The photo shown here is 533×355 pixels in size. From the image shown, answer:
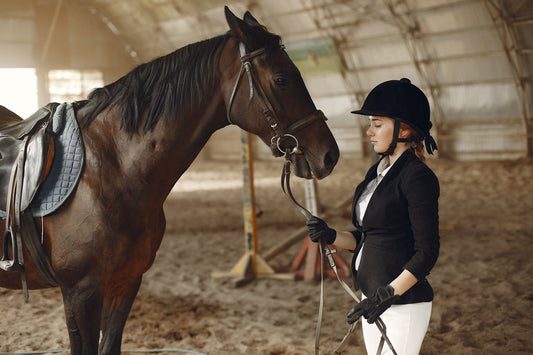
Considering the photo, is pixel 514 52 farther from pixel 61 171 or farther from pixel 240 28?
pixel 61 171

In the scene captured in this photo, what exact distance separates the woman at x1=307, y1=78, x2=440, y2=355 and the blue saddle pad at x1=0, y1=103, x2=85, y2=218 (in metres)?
0.91

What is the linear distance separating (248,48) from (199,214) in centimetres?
614

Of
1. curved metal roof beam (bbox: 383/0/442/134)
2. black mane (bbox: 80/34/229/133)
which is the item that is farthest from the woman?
curved metal roof beam (bbox: 383/0/442/134)

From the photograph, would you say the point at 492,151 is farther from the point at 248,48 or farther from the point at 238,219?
the point at 248,48

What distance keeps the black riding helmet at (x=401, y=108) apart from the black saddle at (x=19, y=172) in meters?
1.16

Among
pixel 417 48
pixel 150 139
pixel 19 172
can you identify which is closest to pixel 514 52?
pixel 417 48

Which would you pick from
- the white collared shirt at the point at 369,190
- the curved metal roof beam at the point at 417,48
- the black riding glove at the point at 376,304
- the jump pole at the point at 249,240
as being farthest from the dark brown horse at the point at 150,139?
the curved metal roof beam at the point at 417,48

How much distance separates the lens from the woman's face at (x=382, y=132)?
4.95 ft

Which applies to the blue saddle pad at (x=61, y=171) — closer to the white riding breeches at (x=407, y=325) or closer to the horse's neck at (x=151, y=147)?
the horse's neck at (x=151, y=147)

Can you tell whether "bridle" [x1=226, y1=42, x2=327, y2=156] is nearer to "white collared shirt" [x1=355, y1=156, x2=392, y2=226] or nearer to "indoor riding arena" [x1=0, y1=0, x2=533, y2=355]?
"indoor riding arena" [x1=0, y1=0, x2=533, y2=355]

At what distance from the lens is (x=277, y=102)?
1.67 meters

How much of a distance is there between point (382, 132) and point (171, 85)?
2.63 feet

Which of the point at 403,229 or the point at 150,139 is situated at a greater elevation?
the point at 150,139

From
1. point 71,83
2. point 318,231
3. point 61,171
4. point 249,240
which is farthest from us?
point 71,83
